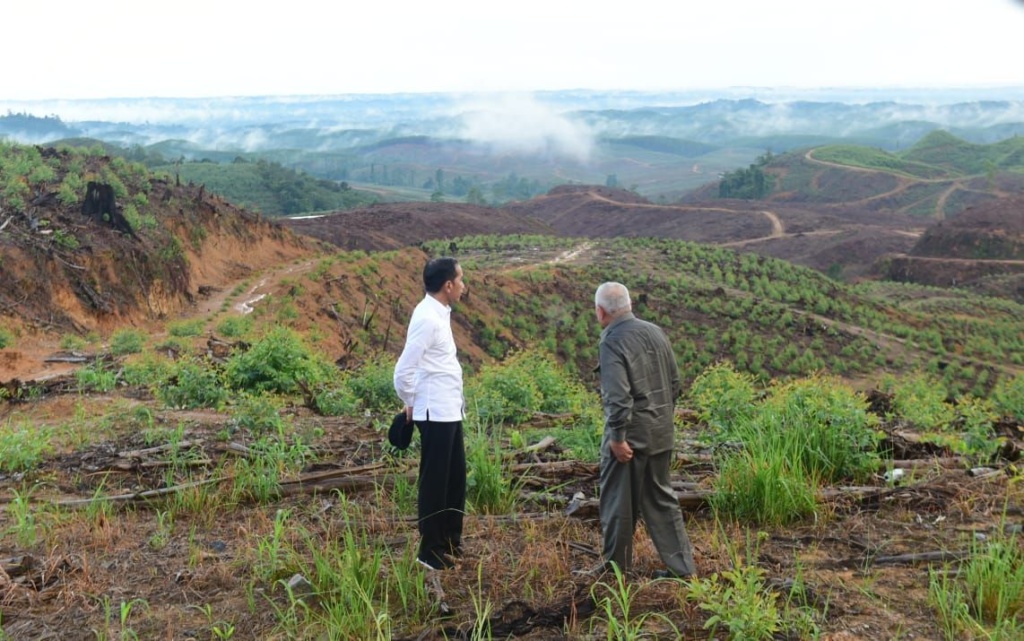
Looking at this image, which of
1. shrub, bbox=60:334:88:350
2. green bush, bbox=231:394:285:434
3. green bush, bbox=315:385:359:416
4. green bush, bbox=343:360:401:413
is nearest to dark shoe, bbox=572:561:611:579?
green bush, bbox=231:394:285:434

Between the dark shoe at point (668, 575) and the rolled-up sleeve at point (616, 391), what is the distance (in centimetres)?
73

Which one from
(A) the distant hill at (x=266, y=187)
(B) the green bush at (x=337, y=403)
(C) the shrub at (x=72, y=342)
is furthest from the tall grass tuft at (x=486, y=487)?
(A) the distant hill at (x=266, y=187)

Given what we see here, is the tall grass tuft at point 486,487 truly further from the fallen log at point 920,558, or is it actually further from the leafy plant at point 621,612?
the fallen log at point 920,558

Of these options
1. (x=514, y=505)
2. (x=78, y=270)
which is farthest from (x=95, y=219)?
(x=514, y=505)

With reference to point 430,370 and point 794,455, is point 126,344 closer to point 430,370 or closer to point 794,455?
point 430,370

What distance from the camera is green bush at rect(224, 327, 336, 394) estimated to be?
28.0 ft

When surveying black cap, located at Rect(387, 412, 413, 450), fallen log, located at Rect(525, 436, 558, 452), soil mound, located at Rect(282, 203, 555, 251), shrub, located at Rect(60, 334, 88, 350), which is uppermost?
black cap, located at Rect(387, 412, 413, 450)

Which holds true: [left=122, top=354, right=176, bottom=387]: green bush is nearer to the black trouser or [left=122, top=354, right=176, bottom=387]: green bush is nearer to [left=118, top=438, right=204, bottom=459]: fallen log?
[left=118, top=438, right=204, bottom=459]: fallen log

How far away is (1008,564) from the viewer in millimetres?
3512

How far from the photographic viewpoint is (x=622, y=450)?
3.68m

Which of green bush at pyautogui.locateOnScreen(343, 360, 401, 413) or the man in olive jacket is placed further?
green bush at pyautogui.locateOnScreen(343, 360, 401, 413)

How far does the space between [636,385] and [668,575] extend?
0.98m

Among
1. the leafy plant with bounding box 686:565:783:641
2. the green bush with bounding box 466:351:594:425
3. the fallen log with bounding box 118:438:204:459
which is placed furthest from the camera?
the green bush with bounding box 466:351:594:425

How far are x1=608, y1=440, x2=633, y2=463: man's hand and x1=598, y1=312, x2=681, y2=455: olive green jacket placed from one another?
0.02 meters
